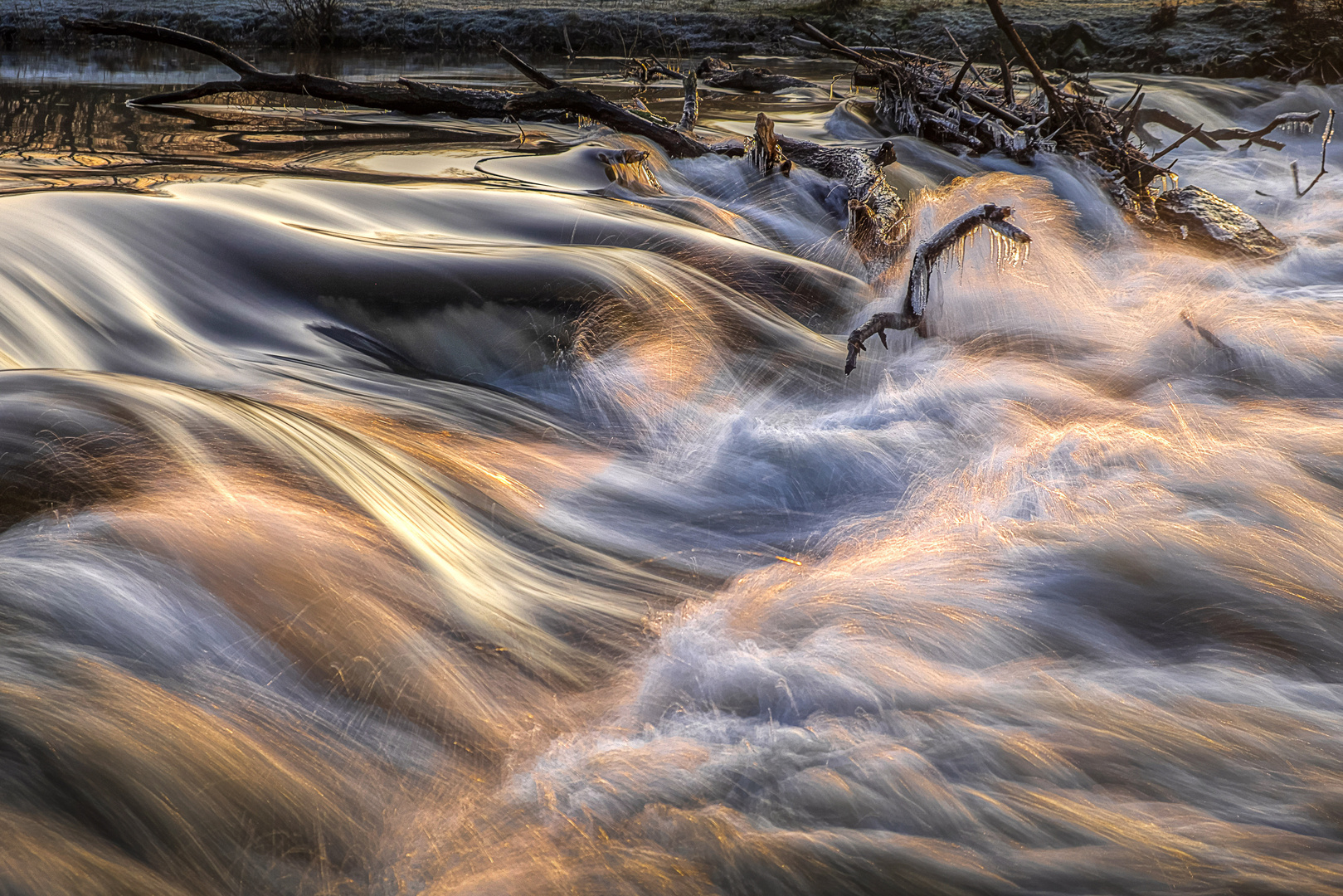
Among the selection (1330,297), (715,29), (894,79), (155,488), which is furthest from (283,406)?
(715,29)

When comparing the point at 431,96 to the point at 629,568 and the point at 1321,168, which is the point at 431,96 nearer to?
the point at 629,568

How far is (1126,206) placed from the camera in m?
5.35

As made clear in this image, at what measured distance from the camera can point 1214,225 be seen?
16.5ft

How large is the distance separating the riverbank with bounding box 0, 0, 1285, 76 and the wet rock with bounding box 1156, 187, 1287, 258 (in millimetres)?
8799

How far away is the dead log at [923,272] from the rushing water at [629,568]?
0.13 meters

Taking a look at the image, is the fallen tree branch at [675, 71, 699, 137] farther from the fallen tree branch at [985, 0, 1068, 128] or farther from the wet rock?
the wet rock

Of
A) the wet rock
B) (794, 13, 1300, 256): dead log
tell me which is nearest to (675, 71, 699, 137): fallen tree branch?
(794, 13, 1300, 256): dead log

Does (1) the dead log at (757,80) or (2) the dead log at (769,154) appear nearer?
(2) the dead log at (769,154)

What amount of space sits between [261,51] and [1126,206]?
40.9 ft

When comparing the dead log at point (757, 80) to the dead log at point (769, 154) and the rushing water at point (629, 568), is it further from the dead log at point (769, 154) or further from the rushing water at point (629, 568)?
the rushing water at point (629, 568)

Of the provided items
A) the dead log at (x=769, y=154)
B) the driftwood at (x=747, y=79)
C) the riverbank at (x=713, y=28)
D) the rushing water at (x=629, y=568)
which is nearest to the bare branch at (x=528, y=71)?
the dead log at (x=769, y=154)

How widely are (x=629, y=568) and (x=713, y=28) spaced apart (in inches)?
620

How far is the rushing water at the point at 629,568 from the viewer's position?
4.77 ft

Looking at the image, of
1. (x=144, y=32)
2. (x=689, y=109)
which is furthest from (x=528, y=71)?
(x=144, y=32)
